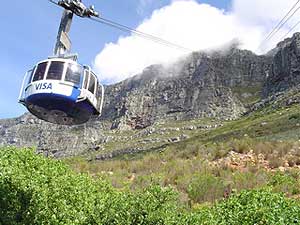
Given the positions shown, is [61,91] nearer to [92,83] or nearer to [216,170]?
[92,83]

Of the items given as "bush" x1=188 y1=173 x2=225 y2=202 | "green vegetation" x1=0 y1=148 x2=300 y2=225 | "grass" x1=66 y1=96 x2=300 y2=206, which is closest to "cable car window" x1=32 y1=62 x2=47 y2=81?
"green vegetation" x1=0 y1=148 x2=300 y2=225

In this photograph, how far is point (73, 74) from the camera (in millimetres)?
15172

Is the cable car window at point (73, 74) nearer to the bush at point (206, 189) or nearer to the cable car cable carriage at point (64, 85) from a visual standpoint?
the cable car cable carriage at point (64, 85)

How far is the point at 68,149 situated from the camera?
155 m

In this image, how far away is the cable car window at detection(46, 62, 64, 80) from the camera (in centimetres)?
1494

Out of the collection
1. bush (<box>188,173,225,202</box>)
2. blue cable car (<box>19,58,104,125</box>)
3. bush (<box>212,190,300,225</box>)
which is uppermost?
blue cable car (<box>19,58,104,125</box>)

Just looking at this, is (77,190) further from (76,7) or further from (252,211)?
(252,211)

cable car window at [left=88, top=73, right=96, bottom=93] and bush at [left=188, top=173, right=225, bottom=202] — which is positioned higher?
cable car window at [left=88, top=73, right=96, bottom=93]

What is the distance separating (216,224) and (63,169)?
10.7 meters

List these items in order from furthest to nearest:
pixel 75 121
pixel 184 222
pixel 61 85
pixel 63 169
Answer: pixel 63 169, pixel 75 121, pixel 61 85, pixel 184 222

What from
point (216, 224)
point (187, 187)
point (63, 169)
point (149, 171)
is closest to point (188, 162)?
point (149, 171)

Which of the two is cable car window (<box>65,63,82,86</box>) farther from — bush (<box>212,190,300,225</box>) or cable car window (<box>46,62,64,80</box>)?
bush (<box>212,190,300,225</box>)

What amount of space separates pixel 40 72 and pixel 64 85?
104 centimetres

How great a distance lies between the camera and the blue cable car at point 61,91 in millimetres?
14828
